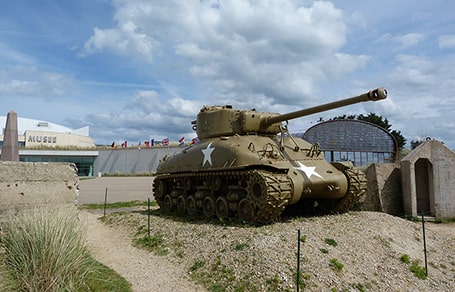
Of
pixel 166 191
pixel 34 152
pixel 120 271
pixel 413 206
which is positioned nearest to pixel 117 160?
pixel 34 152

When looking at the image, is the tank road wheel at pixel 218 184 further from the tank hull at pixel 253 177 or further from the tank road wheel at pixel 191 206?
the tank road wheel at pixel 191 206

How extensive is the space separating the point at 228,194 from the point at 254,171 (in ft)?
5.51

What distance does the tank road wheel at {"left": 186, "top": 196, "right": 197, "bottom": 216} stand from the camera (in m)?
13.3

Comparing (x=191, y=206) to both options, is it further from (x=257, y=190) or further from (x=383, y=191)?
(x=383, y=191)

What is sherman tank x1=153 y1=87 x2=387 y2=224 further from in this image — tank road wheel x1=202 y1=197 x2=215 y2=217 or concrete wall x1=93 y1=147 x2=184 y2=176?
concrete wall x1=93 y1=147 x2=184 y2=176

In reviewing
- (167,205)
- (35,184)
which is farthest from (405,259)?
(167,205)

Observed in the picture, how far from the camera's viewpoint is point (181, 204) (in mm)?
14125

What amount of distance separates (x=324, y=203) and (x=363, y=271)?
5144mm

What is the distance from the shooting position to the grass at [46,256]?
5559 mm

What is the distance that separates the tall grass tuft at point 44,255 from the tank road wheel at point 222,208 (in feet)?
17.8

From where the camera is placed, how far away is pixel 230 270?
7.59 m

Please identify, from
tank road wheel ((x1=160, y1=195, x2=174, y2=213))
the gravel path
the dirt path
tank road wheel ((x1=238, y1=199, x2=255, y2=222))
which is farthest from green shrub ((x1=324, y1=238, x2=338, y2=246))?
tank road wheel ((x1=160, y1=195, x2=174, y2=213))

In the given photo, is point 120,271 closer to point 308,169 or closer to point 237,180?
point 237,180

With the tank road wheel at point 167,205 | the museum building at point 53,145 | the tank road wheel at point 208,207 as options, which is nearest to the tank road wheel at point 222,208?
the tank road wheel at point 208,207
